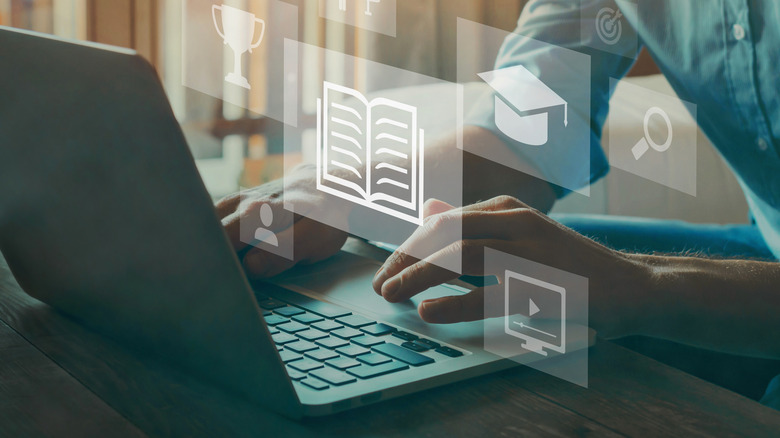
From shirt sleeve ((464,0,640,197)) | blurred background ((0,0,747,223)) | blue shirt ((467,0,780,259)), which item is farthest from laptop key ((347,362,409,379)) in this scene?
blurred background ((0,0,747,223))

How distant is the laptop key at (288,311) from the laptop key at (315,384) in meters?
0.12

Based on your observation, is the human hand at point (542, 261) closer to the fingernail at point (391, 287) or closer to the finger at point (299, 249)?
the fingernail at point (391, 287)

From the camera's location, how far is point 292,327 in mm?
418

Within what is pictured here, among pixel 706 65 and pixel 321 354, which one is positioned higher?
pixel 706 65

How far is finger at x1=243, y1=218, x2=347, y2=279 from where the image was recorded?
0.54 m

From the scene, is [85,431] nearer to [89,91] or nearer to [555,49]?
[89,91]

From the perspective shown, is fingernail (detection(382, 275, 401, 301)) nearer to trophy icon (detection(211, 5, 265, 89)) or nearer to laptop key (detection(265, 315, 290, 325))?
laptop key (detection(265, 315, 290, 325))

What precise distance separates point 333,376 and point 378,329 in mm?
74

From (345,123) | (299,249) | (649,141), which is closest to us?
(299,249)

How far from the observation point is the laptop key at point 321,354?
0.36 m

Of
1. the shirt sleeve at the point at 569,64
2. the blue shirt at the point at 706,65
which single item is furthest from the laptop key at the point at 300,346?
the shirt sleeve at the point at 569,64

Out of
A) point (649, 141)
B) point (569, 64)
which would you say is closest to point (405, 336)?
point (569, 64)

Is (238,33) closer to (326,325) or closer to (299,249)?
(299,249)

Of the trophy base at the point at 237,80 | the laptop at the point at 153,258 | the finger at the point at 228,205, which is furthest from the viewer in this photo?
the trophy base at the point at 237,80
